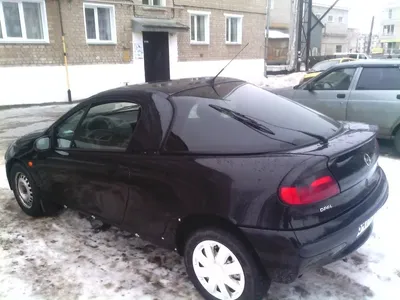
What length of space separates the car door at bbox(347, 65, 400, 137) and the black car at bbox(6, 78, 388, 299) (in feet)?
10.3

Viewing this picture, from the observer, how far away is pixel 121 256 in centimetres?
332

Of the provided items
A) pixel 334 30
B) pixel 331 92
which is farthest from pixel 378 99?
pixel 334 30

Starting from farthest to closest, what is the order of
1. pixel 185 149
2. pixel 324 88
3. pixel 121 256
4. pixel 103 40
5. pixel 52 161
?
pixel 103 40 < pixel 324 88 < pixel 52 161 < pixel 121 256 < pixel 185 149

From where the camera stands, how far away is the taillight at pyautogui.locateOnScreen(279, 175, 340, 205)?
221 centimetres

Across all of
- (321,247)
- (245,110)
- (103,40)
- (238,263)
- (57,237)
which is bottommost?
(57,237)

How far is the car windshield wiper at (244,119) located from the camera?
265cm

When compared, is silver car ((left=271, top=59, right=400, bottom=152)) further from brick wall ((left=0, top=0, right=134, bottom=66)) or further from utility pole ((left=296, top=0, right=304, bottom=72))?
utility pole ((left=296, top=0, right=304, bottom=72))

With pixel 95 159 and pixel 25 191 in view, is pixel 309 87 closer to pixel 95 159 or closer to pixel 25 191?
pixel 95 159

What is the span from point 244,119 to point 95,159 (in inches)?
54.7

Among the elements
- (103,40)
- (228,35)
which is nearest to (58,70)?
(103,40)

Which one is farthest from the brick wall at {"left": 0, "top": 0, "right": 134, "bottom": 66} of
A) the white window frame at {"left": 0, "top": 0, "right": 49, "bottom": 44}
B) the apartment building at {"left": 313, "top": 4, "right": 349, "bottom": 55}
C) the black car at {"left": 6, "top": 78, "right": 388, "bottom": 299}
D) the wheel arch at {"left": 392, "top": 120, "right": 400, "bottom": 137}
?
the apartment building at {"left": 313, "top": 4, "right": 349, "bottom": 55}

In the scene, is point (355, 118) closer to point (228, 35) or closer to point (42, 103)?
point (42, 103)

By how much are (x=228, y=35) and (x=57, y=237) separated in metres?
17.2

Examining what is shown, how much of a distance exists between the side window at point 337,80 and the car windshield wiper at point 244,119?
4.38 metres
